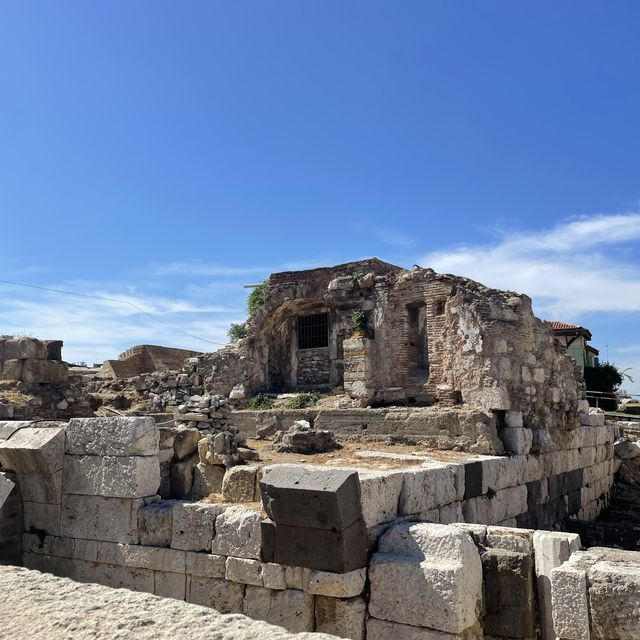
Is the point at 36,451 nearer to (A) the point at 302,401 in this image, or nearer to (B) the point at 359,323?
(A) the point at 302,401

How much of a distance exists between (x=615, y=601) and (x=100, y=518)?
16.6ft

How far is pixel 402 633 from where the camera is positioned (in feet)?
17.0

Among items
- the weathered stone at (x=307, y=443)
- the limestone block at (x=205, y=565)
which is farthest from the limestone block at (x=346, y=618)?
the weathered stone at (x=307, y=443)

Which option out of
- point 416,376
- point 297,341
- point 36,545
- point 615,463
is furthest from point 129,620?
point 615,463

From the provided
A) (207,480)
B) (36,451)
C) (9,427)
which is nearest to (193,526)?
(207,480)

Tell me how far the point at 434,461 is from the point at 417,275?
5.07m

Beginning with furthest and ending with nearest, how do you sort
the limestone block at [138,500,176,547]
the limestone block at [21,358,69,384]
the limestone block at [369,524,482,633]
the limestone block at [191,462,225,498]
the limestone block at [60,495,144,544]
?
the limestone block at [21,358,69,384] < the limestone block at [191,462,225,498] < the limestone block at [60,495,144,544] < the limestone block at [138,500,176,547] < the limestone block at [369,524,482,633]

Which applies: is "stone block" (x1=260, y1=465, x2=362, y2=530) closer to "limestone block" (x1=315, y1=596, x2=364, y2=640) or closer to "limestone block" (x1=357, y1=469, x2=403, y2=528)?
"limestone block" (x1=357, y1=469, x2=403, y2=528)

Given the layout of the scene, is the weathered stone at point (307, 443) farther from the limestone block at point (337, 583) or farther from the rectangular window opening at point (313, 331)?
the rectangular window opening at point (313, 331)

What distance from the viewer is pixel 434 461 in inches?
319

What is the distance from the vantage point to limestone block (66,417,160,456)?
6758 mm

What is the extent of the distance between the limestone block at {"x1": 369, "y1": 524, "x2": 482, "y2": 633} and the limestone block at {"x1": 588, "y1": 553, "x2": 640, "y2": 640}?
93 cm

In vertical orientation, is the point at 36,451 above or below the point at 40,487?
above

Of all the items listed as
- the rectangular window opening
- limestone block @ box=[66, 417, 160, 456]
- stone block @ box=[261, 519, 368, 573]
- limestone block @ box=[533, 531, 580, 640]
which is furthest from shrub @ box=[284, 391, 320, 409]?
limestone block @ box=[533, 531, 580, 640]
